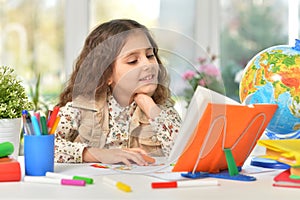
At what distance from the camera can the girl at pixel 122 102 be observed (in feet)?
4.09

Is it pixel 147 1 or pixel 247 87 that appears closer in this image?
pixel 247 87

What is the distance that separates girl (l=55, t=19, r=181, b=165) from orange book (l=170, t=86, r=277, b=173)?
0.09m

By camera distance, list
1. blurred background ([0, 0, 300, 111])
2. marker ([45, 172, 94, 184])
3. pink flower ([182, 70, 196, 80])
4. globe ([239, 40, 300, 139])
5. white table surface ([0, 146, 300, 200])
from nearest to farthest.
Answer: white table surface ([0, 146, 300, 200])
marker ([45, 172, 94, 184])
pink flower ([182, 70, 196, 80])
globe ([239, 40, 300, 139])
blurred background ([0, 0, 300, 111])

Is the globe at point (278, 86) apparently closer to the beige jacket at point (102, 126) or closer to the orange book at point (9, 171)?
the beige jacket at point (102, 126)

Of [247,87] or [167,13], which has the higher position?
[167,13]

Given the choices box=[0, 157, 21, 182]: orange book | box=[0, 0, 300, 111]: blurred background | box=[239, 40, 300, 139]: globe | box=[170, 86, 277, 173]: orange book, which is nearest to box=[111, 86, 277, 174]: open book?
box=[170, 86, 277, 173]: orange book

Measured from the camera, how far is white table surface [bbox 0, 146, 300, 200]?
98 centimetres

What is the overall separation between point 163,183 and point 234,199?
0.48 ft

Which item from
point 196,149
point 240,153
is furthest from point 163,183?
point 240,153

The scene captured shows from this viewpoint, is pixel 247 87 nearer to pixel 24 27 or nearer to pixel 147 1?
pixel 147 1

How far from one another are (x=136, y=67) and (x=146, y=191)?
32cm

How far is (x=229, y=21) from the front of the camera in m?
3.35

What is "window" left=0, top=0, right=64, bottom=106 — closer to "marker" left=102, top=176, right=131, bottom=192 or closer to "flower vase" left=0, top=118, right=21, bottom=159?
"flower vase" left=0, top=118, right=21, bottom=159

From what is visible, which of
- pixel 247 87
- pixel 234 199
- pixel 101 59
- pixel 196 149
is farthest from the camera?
pixel 247 87
